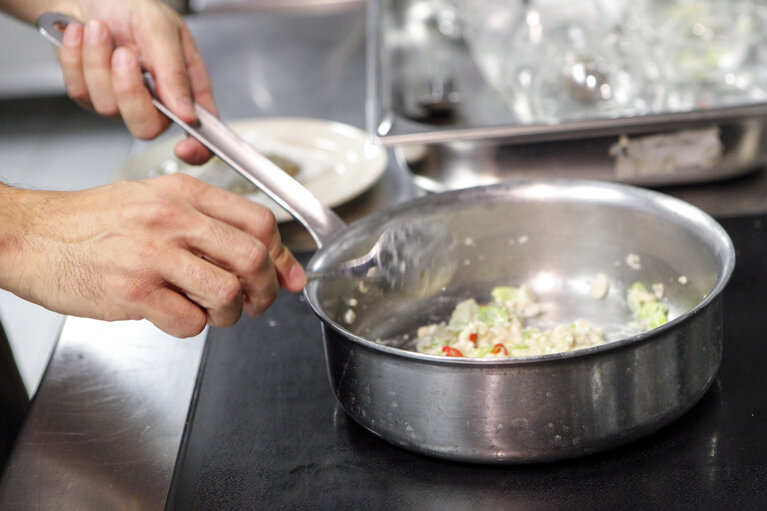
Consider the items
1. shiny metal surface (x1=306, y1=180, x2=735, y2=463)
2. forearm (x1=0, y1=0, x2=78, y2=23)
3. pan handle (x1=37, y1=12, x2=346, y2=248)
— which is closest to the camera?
shiny metal surface (x1=306, y1=180, x2=735, y2=463)

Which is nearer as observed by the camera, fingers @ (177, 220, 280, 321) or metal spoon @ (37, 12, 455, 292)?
fingers @ (177, 220, 280, 321)

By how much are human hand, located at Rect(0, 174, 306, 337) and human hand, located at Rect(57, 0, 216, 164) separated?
278mm

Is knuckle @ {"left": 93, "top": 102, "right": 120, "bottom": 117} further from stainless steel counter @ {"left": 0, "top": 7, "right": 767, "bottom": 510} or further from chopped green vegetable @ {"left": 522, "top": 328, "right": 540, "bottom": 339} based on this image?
chopped green vegetable @ {"left": 522, "top": 328, "right": 540, "bottom": 339}

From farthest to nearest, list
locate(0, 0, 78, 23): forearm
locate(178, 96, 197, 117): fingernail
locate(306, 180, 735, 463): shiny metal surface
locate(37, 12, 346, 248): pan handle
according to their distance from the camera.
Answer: locate(0, 0, 78, 23): forearm
locate(178, 96, 197, 117): fingernail
locate(37, 12, 346, 248): pan handle
locate(306, 180, 735, 463): shiny metal surface

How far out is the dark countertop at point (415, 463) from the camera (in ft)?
2.05

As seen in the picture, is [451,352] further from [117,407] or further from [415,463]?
[117,407]

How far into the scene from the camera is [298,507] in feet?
2.10

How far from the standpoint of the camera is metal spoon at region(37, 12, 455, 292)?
800 millimetres

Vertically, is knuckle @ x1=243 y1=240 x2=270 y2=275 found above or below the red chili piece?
above

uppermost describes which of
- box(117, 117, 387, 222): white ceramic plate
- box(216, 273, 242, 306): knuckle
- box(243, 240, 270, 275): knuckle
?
box(243, 240, 270, 275): knuckle

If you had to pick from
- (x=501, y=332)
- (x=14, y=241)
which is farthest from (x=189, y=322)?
(x=501, y=332)

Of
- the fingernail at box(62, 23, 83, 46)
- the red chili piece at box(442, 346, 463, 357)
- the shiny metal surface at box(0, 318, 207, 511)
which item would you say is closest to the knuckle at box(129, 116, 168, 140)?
the fingernail at box(62, 23, 83, 46)

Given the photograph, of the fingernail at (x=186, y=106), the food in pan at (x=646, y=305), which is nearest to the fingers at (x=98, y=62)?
the fingernail at (x=186, y=106)

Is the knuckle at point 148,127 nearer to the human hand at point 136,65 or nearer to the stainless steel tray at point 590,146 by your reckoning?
the human hand at point 136,65
